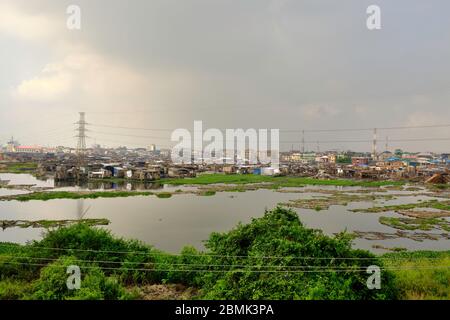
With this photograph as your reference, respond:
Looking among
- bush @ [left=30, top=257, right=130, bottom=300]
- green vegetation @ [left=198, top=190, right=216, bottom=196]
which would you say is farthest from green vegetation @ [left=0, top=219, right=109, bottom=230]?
green vegetation @ [left=198, top=190, right=216, bottom=196]

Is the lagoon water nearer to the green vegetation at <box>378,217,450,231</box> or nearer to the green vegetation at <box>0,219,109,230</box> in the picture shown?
the green vegetation at <box>0,219,109,230</box>

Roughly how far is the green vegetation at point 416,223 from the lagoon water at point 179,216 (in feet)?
2.06

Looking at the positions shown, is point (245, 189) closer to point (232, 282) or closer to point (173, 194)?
point (173, 194)

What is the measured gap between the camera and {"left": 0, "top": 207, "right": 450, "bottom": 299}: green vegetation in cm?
605

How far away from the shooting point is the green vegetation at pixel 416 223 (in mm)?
16611

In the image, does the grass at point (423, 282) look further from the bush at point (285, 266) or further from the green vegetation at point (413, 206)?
the green vegetation at point (413, 206)

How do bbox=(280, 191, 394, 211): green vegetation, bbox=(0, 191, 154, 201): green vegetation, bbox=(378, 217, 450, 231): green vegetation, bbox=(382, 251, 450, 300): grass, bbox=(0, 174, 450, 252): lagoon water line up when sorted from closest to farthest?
1. bbox=(382, 251, 450, 300): grass
2. bbox=(0, 174, 450, 252): lagoon water
3. bbox=(378, 217, 450, 231): green vegetation
4. bbox=(280, 191, 394, 211): green vegetation
5. bbox=(0, 191, 154, 201): green vegetation

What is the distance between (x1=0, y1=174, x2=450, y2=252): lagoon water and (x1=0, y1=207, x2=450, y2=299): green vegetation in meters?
4.08

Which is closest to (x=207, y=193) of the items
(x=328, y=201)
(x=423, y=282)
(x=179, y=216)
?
(x=179, y=216)

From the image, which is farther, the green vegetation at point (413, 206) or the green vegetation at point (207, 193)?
the green vegetation at point (207, 193)

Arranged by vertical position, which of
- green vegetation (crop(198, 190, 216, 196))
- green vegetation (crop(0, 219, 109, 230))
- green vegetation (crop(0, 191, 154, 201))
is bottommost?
green vegetation (crop(0, 219, 109, 230))

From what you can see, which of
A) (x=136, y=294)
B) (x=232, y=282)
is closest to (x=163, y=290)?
(x=136, y=294)

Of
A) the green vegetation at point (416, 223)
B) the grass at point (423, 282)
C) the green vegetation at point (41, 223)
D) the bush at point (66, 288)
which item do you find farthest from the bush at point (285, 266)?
the green vegetation at point (416, 223)
